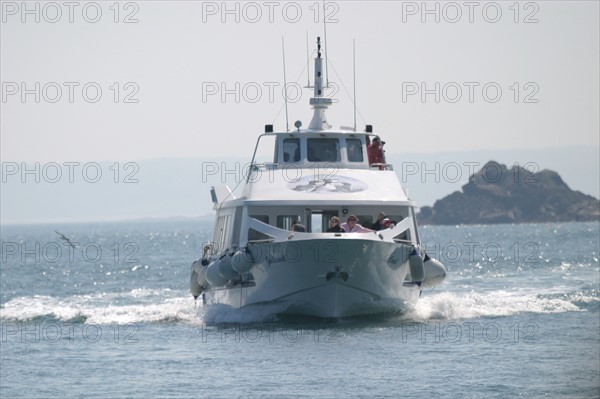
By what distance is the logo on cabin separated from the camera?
3094cm

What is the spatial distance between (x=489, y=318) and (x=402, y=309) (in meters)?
3.00

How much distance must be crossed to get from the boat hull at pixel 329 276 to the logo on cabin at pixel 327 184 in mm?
2459

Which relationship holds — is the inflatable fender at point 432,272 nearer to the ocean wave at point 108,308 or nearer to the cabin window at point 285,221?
the cabin window at point 285,221

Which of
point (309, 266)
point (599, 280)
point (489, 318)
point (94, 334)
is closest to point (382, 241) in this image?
point (309, 266)

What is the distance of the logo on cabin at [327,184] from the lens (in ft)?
102

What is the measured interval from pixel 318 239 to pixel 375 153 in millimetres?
7603

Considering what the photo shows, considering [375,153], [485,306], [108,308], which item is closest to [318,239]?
[375,153]

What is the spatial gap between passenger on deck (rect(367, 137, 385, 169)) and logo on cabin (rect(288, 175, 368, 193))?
3168mm

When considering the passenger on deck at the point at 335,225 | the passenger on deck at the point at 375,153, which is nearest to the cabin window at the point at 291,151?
the passenger on deck at the point at 375,153

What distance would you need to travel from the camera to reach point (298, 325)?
1151 inches

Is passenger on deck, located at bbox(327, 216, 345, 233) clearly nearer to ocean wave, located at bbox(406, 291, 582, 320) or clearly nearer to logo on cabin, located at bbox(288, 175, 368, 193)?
logo on cabin, located at bbox(288, 175, 368, 193)

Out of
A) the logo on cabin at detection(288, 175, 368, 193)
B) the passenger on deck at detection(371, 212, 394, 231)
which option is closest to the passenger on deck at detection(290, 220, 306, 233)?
the logo on cabin at detection(288, 175, 368, 193)

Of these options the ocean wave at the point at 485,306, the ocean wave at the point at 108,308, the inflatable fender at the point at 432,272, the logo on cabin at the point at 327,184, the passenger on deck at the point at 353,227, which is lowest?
the ocean wave at the point at 108,308

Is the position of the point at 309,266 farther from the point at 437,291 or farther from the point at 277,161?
the point at 437,291
